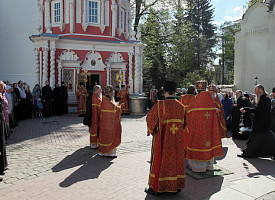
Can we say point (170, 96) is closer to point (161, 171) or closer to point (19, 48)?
point (161, 171)

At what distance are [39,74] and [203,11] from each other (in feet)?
114

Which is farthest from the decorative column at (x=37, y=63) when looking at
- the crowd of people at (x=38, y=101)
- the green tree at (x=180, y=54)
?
the green tree at (x=180, y=54)

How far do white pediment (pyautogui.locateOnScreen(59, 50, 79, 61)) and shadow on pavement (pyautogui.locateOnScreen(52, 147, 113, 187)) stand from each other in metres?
11.2

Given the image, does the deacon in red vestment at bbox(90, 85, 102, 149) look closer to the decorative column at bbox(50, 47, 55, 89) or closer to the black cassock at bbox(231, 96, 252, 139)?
the black cassock at bbox(231, 96, 252, 139)

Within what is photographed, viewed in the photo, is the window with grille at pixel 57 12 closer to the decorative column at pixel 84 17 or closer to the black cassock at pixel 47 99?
the decorative column at pixel 84 17

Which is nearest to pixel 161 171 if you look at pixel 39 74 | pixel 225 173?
pixel 225 173

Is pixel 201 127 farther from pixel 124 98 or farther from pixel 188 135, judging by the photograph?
pixel 124 98

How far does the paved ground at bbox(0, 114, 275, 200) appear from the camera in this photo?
4.85 metres

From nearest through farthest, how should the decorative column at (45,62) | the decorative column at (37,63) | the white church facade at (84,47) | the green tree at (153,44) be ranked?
1. the decorative column at (45,62)
2. the white church facade at (84,47)
3. the decorative column at (37,63)
4. the green tree at (153,44)

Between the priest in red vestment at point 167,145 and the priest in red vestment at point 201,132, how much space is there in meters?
1.26

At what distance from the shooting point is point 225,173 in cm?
595

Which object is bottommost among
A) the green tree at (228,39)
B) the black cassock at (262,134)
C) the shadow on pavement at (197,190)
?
the shadow on pavement at (197,190)

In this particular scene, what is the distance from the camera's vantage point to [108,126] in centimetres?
728

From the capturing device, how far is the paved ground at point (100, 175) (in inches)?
191
